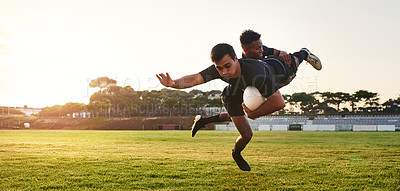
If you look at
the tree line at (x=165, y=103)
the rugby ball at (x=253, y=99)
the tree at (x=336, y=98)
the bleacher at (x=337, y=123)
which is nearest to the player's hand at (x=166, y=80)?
the rugby ball at (x=253, y=99)

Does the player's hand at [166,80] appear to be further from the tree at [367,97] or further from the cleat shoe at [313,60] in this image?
the tree at [367,97]

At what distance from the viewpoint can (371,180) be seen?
6.41m

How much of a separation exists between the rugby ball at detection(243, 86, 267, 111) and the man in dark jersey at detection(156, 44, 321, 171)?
62mm

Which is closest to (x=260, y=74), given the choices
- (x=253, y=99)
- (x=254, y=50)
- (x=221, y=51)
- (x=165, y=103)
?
(x=253, y=99)

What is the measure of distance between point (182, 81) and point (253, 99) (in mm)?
1283

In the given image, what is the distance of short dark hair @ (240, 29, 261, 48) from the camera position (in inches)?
238

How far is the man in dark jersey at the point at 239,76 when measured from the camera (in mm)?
5102

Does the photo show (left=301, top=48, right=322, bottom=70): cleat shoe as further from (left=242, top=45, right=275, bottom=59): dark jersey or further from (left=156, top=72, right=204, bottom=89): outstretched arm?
(left=156, top=72, right=204, bottom=89): outstretched arm

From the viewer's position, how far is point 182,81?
5.52 metres

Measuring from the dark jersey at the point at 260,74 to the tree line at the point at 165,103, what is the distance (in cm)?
9908

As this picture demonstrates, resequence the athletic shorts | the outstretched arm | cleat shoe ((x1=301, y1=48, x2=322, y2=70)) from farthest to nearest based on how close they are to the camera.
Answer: cleat shoe ((x1=301, y1=48, x2=322, y2=70)) < the athletic shorts < the outstretched arm

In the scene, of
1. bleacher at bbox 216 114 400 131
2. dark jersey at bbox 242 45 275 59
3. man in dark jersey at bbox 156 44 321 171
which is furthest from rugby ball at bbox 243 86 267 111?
bleacher at bbox 216 114 400 131

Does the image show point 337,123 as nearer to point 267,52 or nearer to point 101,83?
point 267,52

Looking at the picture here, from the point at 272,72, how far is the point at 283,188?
2045 millimetres
